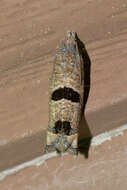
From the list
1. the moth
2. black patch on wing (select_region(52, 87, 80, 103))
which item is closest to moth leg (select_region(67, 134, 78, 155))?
the moth

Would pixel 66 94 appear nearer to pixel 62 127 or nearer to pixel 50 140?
pixel 62 127

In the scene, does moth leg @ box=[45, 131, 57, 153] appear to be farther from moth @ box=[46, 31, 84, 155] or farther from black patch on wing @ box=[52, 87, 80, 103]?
black patch on wing @ box=[52, 87, 80, 103]

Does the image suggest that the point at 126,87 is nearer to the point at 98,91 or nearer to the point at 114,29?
the point at 98,91

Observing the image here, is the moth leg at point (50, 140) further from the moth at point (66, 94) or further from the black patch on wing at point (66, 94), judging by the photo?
the black patch on wing at point (66, 94)

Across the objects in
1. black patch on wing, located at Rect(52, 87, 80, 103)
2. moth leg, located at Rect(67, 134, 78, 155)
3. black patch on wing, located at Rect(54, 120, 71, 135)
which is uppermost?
black patch on wing, located at Rect(52, 87, 80, 103)

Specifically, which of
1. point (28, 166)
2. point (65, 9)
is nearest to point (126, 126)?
point (28, 166)

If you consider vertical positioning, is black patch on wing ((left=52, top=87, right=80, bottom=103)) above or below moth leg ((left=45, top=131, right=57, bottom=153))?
above

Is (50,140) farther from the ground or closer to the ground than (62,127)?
closer to the ground

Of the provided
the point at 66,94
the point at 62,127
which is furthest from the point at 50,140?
the point at 66,94

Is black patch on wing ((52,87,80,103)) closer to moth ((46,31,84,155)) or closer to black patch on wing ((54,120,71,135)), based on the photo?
moth ((46,31,84,155))

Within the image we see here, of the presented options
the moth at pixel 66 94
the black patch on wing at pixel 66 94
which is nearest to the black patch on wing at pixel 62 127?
the moth at pixel 66 94
